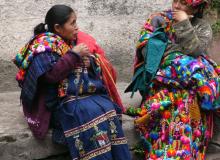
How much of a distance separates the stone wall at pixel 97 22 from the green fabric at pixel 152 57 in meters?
1.21

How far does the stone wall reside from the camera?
213 inches

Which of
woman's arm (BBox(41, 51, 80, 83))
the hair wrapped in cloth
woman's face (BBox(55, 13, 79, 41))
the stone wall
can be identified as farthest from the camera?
the stone wall

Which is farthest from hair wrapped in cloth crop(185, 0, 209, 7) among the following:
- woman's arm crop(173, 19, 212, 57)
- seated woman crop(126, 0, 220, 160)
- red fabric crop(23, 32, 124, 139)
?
red fabric crop(23, 32, 124, 139)

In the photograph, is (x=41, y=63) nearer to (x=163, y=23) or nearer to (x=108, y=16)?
(x=163, y=23)

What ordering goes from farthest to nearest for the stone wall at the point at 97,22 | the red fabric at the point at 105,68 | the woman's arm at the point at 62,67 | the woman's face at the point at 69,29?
the stone wall at the point at 97,22, the red fabric at the point at 105,68, the woman's face at the point at 69,29, the woman's arm at the point at 62,67

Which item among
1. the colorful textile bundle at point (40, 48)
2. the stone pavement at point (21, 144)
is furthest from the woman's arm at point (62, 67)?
the stone pavement at point (21, 144)

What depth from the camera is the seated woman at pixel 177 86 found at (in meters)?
4.38

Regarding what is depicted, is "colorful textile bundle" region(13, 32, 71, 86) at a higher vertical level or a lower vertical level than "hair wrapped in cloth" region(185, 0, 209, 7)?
lower

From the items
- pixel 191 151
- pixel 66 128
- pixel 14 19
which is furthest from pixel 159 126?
pixel 14 19

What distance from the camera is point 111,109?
162 inches

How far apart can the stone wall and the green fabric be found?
3.98ft

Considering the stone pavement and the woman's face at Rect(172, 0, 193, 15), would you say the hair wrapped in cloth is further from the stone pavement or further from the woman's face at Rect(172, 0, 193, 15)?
the stone pavement

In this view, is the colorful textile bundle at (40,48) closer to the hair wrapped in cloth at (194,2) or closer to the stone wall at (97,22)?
the hair wrapped in cloth at (194,2)

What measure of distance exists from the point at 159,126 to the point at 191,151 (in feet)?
1.07
